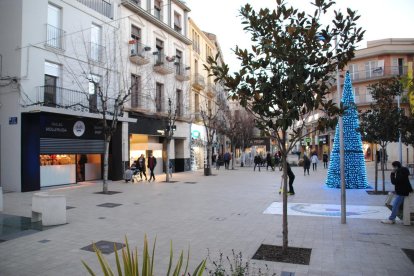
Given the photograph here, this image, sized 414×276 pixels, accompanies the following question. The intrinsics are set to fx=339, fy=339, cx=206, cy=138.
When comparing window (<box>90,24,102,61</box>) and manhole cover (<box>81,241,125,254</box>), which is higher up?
window (<box>90,24,102,61</box>)

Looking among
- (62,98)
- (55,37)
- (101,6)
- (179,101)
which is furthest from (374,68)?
(62,98)

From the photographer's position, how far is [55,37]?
17750mm

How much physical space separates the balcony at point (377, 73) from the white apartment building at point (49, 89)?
36586 millimetres

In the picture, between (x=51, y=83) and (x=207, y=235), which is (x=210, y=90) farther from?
(x=207, y=235)

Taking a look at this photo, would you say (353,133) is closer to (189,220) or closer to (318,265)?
(189,220)

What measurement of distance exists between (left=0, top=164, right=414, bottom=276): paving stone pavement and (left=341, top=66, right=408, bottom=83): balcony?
35.7 meters

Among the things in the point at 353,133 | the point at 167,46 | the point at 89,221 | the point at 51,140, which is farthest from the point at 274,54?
the point at 167,46

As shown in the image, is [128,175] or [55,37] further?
[128,175]

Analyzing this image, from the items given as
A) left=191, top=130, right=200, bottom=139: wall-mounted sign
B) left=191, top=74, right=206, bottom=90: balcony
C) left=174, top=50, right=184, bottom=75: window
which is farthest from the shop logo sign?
left=191, top=74, right=206, bottom=90: balcony

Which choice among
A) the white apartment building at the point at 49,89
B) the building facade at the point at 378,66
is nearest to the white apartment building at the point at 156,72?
the white apartment building at the point at 49,89

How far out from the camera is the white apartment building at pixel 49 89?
16203 millimetres

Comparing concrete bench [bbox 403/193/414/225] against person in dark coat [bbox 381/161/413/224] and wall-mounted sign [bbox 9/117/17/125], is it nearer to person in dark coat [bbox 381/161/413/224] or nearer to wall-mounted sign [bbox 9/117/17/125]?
person in dark coat [bbox 381/161/413/224]

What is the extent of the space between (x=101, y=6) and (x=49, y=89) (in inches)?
286

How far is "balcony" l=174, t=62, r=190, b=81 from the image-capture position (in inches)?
1172
